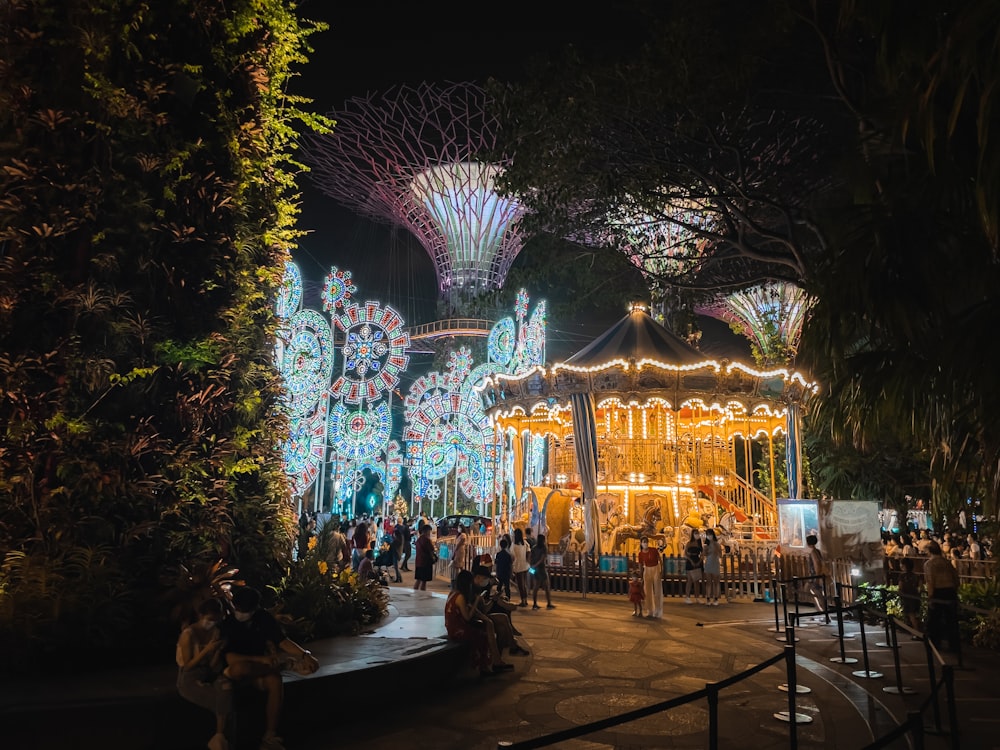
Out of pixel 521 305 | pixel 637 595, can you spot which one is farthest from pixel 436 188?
pixel 637 595

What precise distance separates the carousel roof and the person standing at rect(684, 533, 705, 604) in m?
5.28

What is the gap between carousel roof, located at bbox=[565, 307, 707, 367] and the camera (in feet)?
59.9

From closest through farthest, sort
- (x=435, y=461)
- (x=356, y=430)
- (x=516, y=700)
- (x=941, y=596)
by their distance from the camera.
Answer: (x=516, y=700) < (x=941, y=596) < (x=356, y=430) < (x=435, y=461)

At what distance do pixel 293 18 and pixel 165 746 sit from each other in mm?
7658

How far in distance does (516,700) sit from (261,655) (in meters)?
2.78

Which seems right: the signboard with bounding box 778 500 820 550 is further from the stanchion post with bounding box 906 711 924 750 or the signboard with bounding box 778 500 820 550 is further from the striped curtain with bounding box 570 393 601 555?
the stanchion post with bounding box 906 711 924 750

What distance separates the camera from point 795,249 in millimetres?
12039

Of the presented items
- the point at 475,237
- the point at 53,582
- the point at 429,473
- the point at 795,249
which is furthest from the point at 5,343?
the point at 475,237

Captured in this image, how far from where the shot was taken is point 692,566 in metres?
14.5

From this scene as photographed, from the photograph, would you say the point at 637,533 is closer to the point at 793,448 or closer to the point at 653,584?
the point at 793,448

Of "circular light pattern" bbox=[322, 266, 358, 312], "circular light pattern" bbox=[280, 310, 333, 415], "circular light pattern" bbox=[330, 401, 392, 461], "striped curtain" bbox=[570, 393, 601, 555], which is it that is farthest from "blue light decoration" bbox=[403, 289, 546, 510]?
"striped curtain" bbox=[570, 393, 601, 555]

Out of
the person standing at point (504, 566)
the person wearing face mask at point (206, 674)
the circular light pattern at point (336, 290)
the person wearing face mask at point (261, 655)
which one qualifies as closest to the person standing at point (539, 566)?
the person standing at point (504, 566)

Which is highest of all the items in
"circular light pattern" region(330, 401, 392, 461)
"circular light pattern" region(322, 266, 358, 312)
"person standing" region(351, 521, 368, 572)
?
"circular light pattern" region(322, 266, 358, 312)

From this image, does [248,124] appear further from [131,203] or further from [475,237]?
[475,237]
